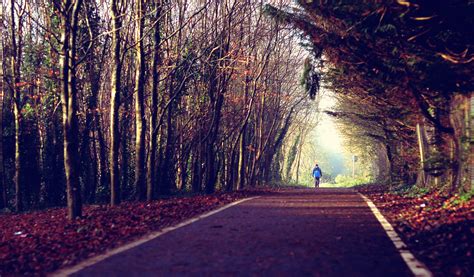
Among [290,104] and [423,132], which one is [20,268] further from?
[290,104]

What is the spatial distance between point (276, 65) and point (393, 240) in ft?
103

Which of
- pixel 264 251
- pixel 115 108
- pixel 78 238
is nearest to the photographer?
pixel 264 251

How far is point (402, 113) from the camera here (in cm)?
2081

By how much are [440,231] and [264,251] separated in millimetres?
3972

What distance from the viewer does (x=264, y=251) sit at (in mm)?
8523

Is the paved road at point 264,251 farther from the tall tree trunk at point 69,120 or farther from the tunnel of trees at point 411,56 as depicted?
the tunnel of trees at point 411,56

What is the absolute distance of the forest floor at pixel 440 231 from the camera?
7.85m

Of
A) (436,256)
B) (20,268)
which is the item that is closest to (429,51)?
(436,256)

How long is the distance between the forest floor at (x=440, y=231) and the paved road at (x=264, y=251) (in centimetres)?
44

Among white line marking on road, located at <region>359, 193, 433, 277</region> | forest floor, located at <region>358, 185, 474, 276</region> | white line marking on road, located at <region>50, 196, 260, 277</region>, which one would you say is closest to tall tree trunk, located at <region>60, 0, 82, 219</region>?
white line marking on road, located at <region>50, 196, 260, 277</region>

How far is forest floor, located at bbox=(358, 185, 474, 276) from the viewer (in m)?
7.85

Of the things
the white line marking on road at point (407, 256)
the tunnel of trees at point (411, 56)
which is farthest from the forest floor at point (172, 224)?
the tunnel of trees at point (411, 56)

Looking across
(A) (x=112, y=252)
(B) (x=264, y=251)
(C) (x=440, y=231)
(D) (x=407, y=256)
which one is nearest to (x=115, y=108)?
(A) (x=112, y=252)

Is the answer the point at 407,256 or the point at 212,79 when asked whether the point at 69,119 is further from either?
the point at 212,79
